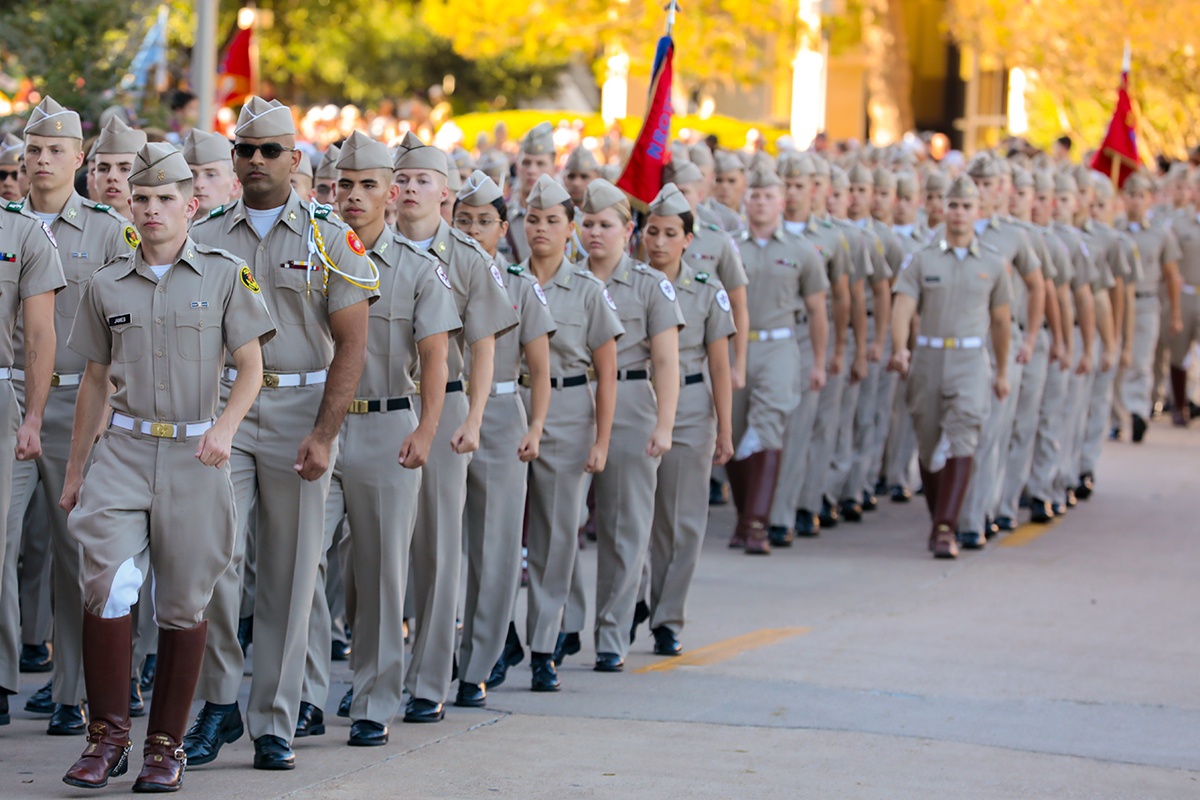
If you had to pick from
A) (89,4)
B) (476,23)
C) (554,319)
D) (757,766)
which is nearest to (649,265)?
(554,319)

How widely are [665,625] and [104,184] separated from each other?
3226 millimetres

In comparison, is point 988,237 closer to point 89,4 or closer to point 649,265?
point 649,265

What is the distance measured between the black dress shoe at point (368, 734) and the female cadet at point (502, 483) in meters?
0.90

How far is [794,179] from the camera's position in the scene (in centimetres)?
1304

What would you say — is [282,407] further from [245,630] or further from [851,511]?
[851,511]

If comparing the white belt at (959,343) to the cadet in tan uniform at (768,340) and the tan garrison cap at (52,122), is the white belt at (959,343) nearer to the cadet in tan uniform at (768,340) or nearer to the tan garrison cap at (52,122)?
the cadet in tan uniform at (768,340)

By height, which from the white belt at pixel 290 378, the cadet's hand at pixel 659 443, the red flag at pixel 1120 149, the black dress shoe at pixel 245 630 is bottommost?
the black dress shoe at pixel 245 630

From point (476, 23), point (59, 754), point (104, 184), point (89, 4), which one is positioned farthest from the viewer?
point (476, 23)

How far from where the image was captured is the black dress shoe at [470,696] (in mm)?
7953

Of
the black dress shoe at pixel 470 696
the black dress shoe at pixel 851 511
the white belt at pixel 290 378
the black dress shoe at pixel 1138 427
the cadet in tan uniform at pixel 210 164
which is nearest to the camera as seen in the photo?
the white belt at pixel 290 378

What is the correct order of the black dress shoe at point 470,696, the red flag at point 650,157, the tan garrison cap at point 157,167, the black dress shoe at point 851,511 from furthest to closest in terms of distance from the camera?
the black dress shoe at point 851,511 < the red flag at point 650,157 < the black dress shoe at point 470,696 < the tan garrison cap at point 157,167

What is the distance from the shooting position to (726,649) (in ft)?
30.9

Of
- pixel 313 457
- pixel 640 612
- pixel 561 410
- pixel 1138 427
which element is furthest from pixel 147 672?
pixel 1138 427

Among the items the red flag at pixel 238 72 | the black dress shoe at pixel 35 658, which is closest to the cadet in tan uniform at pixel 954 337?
the black dress shoe at pixel 35 658
